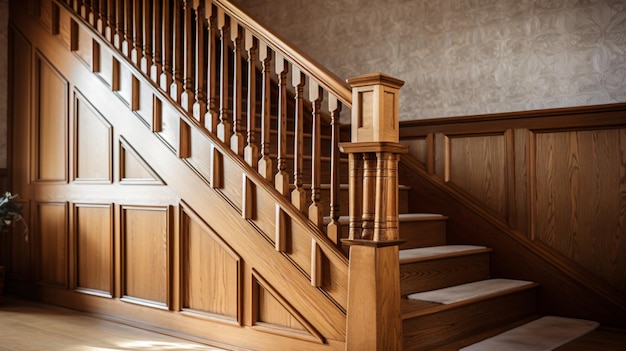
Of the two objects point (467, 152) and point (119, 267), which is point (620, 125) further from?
point (119, 267)

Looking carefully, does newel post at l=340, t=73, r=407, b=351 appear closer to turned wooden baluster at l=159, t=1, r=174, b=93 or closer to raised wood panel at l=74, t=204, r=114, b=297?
turned wooden baluster at l=159, t=1, r=174, b=93

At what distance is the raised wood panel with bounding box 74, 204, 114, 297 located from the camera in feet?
12.5

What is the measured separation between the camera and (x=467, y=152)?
389 centimetres

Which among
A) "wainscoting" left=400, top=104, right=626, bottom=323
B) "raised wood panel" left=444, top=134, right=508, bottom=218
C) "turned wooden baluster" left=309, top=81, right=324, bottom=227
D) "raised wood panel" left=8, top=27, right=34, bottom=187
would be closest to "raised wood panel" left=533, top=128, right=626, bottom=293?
"wainscoting" left=400, top=104, right=626, bottom=323

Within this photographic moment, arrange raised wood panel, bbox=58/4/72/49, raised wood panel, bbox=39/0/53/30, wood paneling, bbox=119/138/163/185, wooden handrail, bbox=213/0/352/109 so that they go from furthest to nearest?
raised wood panel, bbox=39/0/53/30 → raised wood panel, bbox=58/4/72/49 → wood paneling, bbox=119/138/163/185 → wooden handrail, bbox=213/0/352/109

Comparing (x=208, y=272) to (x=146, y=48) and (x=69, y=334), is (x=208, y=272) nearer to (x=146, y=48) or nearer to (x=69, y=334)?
(x=69, y=334)

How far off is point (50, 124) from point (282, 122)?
6.75 ft

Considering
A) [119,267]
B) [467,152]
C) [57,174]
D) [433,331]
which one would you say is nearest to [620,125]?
[467,152]

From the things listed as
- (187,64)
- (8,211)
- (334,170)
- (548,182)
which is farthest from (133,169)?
(548,182)

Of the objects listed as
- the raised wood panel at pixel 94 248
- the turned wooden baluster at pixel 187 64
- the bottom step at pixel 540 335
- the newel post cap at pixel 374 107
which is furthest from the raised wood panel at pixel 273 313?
the raised wood panel at pixel 94 248

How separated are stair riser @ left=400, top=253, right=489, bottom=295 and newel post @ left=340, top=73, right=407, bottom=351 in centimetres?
48

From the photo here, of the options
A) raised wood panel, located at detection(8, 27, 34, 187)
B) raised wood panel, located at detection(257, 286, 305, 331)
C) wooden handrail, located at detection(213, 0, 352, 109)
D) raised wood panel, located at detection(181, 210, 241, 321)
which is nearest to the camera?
wooden handrail, located at detection(213, 0, 352, 109)

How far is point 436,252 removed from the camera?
336 cm

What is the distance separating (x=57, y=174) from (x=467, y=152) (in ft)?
8.26
